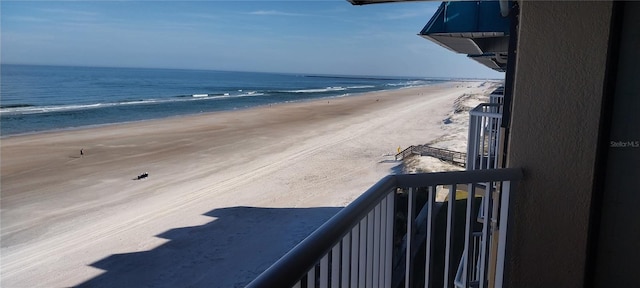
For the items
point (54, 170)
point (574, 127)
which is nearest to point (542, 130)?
point (574, 127)

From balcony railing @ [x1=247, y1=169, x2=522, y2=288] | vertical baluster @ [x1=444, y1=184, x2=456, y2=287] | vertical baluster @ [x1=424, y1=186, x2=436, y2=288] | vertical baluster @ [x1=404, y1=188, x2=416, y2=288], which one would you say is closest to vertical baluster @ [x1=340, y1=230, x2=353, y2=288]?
balcony railing @ [x1=247, y1=169, x2=522, y2=288]

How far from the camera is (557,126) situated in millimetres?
2240

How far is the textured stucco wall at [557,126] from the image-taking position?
219cm

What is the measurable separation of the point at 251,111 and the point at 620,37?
4155 centimetres

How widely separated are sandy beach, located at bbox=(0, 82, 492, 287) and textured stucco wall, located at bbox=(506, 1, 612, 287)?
7.20m

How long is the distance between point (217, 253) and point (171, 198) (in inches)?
195

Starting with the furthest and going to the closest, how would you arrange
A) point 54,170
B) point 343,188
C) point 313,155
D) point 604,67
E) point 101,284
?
point 313,155
point 54,170
point 343,188
point 101,284
point 604,67

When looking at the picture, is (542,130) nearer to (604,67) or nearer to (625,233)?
(604,67)

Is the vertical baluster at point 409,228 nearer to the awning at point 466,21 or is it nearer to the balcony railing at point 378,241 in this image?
the balcony railing at point 378,241

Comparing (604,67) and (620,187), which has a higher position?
(604,67)

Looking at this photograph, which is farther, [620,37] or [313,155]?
[313,155]

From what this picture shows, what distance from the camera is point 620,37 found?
221cm

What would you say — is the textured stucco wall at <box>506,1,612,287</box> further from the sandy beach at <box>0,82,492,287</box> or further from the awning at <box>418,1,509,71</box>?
the sandy beach at <box>0,82,492,287</box>

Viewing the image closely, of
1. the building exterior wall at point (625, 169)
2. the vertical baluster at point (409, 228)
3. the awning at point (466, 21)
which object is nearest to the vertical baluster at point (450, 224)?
the vertical baluster at point (409, 228)
